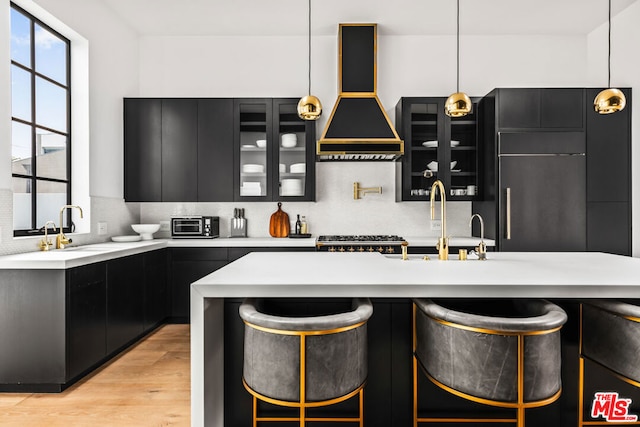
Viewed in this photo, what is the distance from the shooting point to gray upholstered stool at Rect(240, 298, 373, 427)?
4.57ft

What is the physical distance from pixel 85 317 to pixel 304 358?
2035 millimetres

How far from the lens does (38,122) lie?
3205 mm

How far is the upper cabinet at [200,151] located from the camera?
418 cm

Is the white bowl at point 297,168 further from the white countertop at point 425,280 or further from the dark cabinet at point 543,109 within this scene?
the white countertop at point 425,280

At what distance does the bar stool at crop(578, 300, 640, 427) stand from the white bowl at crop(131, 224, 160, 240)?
3778mm

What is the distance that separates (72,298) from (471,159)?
3788 millimetres

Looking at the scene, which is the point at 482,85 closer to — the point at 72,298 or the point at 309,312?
the point at 309,312

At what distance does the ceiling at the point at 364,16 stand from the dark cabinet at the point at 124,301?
246 cm

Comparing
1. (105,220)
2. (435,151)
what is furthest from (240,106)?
(435,151)

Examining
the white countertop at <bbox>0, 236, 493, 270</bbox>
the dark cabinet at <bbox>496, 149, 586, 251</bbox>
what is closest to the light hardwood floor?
the white countertop at <bbox>0, 236, 493, 270</bbox>

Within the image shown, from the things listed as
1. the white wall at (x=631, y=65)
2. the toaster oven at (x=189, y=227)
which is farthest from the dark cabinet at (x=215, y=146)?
the white wall at (x=631, y=65)

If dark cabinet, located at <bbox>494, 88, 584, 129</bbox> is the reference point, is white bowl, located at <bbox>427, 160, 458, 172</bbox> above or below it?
below

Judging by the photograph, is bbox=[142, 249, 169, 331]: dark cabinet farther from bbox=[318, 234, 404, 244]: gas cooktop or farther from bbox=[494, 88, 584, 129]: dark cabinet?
bbox=[494, 88, 584, 129]: dark cabinet

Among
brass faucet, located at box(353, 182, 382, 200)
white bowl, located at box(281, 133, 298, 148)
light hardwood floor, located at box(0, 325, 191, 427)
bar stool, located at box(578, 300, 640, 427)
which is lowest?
light hardwood floor, located at box(0, 325, 191, 427)
